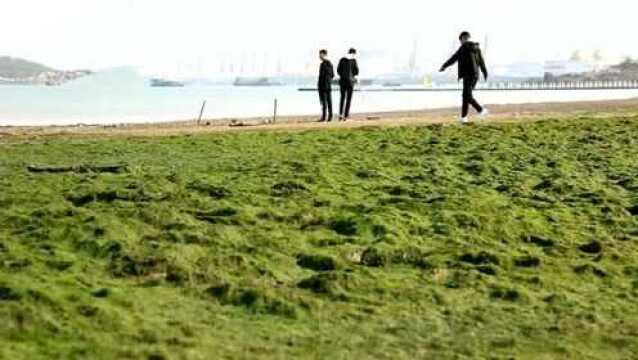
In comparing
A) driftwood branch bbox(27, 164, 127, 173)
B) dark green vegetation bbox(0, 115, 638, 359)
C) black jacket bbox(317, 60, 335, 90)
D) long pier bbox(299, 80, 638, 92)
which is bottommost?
dark green vegetation bbox(0, 115, 638, 359)

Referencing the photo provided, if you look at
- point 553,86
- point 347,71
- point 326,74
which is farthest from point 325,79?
Answer: point 553,86

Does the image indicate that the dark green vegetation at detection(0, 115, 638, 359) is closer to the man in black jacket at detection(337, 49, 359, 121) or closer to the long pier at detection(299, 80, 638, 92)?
the man in black jacket at detection(337, 49, 359, 121)

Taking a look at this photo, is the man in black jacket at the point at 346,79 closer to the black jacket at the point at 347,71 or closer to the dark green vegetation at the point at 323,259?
the black jacket at the point at 347,71

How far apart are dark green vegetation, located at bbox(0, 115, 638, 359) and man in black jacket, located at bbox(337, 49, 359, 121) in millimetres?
9928

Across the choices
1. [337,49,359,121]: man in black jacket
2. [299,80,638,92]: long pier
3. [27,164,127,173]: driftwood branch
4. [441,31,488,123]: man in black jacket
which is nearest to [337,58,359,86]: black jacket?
[337,49,359,121]: man in black jacket

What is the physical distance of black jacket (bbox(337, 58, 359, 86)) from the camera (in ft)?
72.2

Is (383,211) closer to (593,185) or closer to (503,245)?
(503,245)

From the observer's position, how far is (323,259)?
23.3 feet

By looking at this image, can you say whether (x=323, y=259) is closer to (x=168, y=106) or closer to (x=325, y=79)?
(x=325, y=79)

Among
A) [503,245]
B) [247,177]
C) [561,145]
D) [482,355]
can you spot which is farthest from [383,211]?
[561,145]

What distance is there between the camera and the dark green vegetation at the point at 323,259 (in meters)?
5.38

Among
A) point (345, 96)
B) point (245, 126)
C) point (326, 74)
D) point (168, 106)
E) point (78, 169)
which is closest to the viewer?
point (78, 169)

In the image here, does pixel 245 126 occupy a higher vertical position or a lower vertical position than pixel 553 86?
lower

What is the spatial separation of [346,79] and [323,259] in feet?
50.0
